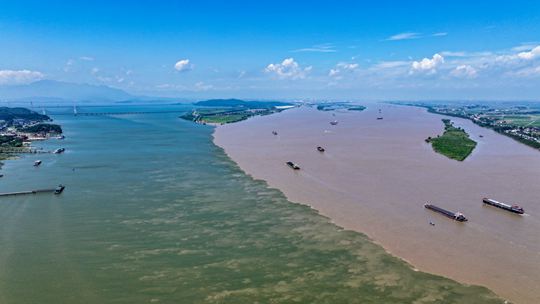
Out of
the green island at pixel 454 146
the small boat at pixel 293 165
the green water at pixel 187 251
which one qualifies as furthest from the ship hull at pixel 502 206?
the green island at pixel 454 146

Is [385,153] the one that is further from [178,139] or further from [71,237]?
[71,237]

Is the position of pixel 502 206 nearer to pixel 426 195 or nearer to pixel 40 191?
pixel 426 195

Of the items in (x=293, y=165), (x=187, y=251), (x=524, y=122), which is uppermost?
(x=524, y=122)

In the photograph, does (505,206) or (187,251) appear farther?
(505,206)

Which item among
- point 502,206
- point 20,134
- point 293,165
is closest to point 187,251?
point 502,206

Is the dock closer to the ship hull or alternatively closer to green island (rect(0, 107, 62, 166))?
green island (rect(0, 107, 62, 166))

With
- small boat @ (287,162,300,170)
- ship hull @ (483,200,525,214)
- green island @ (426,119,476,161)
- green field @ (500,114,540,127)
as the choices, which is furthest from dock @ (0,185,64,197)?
green field @ (500,114,540,127)
